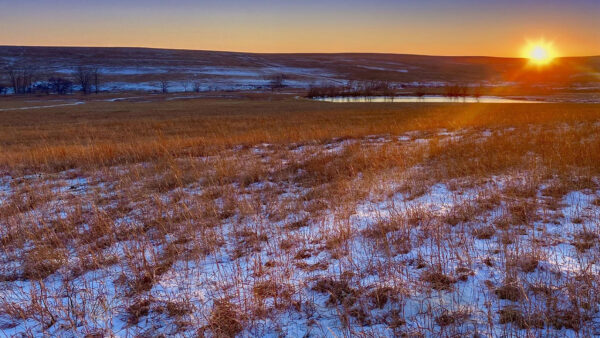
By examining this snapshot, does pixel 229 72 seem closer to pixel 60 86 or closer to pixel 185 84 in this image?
pixel 185 84

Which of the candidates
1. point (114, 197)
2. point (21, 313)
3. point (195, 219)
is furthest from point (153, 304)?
point (114, 197)

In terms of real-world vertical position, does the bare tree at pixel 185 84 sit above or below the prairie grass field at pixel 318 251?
above

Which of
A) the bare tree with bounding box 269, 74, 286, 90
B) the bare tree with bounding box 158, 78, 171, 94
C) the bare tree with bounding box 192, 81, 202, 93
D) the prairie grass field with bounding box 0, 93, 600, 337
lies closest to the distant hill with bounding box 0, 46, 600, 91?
the bare tree with bounding box 192, 81, 202, 93

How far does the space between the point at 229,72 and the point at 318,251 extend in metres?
130

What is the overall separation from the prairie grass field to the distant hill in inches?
3691

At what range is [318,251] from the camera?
166 inches

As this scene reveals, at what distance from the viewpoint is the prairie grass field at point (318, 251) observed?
3061 millimetres

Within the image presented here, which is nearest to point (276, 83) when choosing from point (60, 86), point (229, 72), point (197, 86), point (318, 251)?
point (197, 86)

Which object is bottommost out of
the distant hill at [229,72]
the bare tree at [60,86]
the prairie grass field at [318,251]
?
the prairie grass field at [318,251]

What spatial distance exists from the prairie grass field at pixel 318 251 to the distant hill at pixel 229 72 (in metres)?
93.8

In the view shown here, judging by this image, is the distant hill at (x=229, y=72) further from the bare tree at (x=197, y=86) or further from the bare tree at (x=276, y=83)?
the bare tree at (x=276, y=83)

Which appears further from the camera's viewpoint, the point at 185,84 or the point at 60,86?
the point at 185,84

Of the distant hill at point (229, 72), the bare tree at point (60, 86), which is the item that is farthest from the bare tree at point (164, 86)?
the bare tree at point (60, 86)

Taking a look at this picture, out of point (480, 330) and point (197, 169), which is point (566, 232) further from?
point (197, 169)
